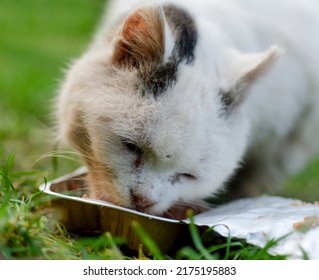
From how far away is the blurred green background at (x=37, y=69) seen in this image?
3373 mm

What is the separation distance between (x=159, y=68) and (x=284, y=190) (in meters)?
1.77

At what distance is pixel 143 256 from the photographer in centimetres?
191

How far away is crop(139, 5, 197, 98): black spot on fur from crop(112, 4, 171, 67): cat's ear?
45 millimetres

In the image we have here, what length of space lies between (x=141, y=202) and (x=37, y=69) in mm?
3966

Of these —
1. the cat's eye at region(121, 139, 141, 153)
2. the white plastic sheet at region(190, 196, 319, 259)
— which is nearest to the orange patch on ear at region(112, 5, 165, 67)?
the cat's eye at region(121, 139, 141, 153)

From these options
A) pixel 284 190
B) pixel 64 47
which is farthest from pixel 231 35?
pixel 64 47

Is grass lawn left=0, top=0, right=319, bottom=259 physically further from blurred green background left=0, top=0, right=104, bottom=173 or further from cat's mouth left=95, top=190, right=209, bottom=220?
cat's mouth left=95, top=190, right=209, bottom=220

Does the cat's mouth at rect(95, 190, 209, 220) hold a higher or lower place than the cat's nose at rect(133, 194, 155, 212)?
lower

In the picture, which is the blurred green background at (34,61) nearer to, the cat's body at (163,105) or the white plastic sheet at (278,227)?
the cat's body at (163,105)

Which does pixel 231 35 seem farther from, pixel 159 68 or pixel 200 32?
pixel 159 68

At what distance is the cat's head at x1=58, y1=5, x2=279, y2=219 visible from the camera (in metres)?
2.08

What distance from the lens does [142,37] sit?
220cm

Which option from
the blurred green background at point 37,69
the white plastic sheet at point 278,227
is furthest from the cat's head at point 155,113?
the blurred green background at point 37,69

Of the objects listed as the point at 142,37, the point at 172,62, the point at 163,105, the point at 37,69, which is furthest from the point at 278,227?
the point at 37,69
